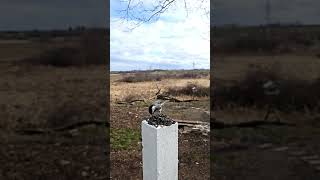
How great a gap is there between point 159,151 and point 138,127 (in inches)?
68.1

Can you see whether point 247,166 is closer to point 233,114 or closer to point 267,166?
point 267,166

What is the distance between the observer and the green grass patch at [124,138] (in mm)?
3812

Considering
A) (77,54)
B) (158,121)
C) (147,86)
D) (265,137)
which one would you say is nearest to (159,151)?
(158,121)

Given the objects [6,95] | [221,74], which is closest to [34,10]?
[6,95]

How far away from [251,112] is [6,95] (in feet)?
5.75

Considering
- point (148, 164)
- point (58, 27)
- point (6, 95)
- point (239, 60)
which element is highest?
point (58, 27)

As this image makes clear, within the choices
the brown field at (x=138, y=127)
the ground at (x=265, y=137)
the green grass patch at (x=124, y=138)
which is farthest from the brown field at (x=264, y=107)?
the green grass patch at (x=124, y=138)

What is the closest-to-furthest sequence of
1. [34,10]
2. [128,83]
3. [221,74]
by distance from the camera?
[34,10] < [221,74] < [128,83]

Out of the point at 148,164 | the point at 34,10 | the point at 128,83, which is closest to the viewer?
the point at 148,164

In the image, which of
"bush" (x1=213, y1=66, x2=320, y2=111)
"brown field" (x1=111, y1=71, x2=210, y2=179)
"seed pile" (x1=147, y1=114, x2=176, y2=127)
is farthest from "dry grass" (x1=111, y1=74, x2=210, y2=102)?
"seed pile" (x1=147, y1=114, x2=176, y2=127)

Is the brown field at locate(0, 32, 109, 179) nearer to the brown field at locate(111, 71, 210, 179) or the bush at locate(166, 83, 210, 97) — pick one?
the brown field at locate(111, 71, 210, 179)

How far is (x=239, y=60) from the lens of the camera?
3.20m

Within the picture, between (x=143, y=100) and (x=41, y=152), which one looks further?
(x=143, y=100)

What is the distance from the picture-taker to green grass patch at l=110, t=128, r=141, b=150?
3.81m
